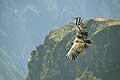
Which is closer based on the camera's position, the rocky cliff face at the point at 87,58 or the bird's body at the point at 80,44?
the bird's body at the point at 80,44

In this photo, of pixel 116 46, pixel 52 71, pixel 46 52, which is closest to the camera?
pixel 116 46

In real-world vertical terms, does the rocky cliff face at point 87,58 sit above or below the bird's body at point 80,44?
above

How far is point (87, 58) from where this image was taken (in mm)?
158750

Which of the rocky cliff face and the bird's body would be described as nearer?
the bird's body

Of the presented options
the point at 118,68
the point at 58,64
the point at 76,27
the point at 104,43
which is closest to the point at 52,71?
the point at 58,64

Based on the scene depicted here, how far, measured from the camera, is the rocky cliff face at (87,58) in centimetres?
15175

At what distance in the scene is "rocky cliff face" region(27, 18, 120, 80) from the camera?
151750 millimetres

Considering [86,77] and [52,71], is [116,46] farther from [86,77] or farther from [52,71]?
[52,71]

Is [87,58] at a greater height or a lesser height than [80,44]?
greater

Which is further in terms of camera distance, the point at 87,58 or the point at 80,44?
the point at 87,58

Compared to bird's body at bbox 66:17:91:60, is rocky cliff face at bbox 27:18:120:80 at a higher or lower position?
higher

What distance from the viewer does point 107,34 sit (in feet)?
525

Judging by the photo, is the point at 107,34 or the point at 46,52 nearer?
the point at 107,34

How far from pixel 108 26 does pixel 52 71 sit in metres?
33.6
